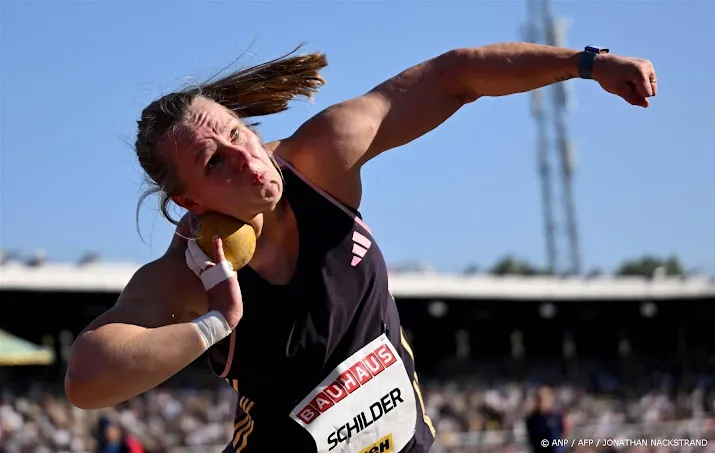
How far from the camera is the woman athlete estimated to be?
3.15 meters

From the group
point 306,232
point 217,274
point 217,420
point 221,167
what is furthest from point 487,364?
point 217,274

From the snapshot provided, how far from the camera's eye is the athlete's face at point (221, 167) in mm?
3119

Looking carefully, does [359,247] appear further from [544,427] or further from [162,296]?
[544,427]

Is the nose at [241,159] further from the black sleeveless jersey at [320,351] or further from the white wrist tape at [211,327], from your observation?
→ the white wrist tape at [211,327]

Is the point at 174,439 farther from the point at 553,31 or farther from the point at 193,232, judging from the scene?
the point at 553,31

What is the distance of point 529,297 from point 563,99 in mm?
12493

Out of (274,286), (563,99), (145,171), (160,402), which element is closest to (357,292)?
(274,286)

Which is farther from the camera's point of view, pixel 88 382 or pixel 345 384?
pixel 345 384

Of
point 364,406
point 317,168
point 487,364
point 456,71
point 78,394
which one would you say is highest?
point 456,71

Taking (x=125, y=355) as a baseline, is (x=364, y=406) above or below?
below

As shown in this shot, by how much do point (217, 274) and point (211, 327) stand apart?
176 millimetres

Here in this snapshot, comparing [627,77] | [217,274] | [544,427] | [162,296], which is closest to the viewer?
[217,274]

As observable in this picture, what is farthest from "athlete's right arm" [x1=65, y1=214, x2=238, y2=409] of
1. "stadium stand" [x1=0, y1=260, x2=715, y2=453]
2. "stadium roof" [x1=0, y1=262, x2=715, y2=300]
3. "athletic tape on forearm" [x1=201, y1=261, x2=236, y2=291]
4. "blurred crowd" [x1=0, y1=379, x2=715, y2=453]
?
"stadium roof" [x1=0, y1=262, x2=715, y2=300]

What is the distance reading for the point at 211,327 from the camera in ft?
9.37
